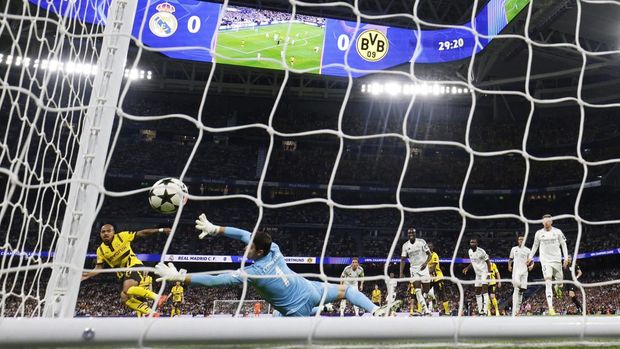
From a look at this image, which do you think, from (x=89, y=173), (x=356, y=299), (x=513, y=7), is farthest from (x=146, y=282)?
(x=513, y=7)

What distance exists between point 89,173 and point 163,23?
13.3m

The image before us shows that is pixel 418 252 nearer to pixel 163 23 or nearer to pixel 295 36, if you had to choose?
pixel 295 36

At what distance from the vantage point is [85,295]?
1798 cm

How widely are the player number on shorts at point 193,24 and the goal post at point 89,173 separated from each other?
12871mm

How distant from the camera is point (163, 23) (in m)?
13.8

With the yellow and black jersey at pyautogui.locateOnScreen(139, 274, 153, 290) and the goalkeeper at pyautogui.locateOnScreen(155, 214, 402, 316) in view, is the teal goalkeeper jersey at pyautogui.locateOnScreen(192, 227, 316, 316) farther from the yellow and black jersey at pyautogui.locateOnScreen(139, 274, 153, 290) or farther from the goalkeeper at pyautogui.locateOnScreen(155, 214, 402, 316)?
the yellow and black jersey at pyautogui.locateOnScreen(139, 274, 153, 290)

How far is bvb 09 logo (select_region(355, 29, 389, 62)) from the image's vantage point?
1544cm

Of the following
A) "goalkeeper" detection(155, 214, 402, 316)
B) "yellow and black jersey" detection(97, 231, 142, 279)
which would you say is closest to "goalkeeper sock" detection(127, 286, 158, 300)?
"yellow and black jersey" detection(97, 231, 142, 279)

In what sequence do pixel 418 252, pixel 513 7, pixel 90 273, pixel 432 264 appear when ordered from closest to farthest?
pixel 90 273, pixel 418 252, pixel 432 264, pixel 513 7

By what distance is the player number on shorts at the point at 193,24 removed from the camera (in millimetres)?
14102

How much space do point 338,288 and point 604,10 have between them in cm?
1382

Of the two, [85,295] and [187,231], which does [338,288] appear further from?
[187,231]

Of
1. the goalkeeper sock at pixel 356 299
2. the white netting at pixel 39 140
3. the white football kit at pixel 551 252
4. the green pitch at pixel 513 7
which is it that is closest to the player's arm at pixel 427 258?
the white football kit at pixel 551 252

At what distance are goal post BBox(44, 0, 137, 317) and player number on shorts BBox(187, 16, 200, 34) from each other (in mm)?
12871
